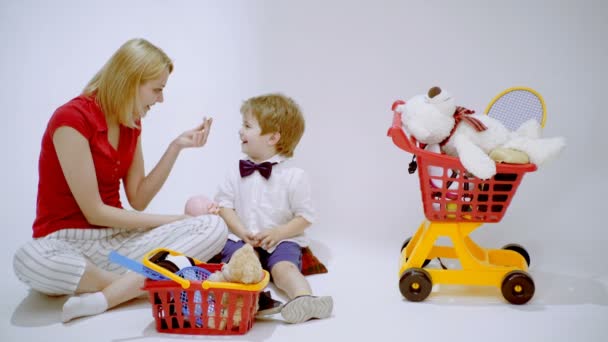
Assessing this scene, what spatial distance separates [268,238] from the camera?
243 cm

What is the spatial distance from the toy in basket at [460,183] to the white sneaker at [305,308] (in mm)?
326

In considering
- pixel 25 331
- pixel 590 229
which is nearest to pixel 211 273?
pixel 25 331

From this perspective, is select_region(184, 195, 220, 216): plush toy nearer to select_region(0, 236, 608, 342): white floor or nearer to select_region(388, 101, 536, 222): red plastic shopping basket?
select_region(0, 236, 608, 342): white floor

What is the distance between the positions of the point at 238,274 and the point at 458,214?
0.82 meters

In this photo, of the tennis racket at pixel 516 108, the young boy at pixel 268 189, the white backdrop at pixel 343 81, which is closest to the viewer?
Result: the tennis racket at pixel 516 108

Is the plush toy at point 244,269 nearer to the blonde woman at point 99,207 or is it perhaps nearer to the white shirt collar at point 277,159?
the blonde woman at point 99,207

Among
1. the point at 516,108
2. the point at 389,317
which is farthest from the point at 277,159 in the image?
the point at 516,108

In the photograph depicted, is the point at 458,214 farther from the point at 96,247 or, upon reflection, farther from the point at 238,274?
the point at 96,247

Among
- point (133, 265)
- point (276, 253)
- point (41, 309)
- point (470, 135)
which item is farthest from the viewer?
point (276, 253)

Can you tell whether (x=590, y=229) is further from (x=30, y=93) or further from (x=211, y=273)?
(x=30, y=93)

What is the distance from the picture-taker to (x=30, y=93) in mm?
3387

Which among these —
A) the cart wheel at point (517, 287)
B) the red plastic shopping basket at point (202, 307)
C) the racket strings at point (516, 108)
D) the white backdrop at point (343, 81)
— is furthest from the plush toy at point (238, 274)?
the racket strings at point (516, 108)

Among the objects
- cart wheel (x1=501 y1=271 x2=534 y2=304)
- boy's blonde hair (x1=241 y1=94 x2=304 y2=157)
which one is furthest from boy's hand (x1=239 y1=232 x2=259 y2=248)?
cart wheel (x1=501 y1=271 x2=534 y2=304)

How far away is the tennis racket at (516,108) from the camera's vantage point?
236 centimetres
